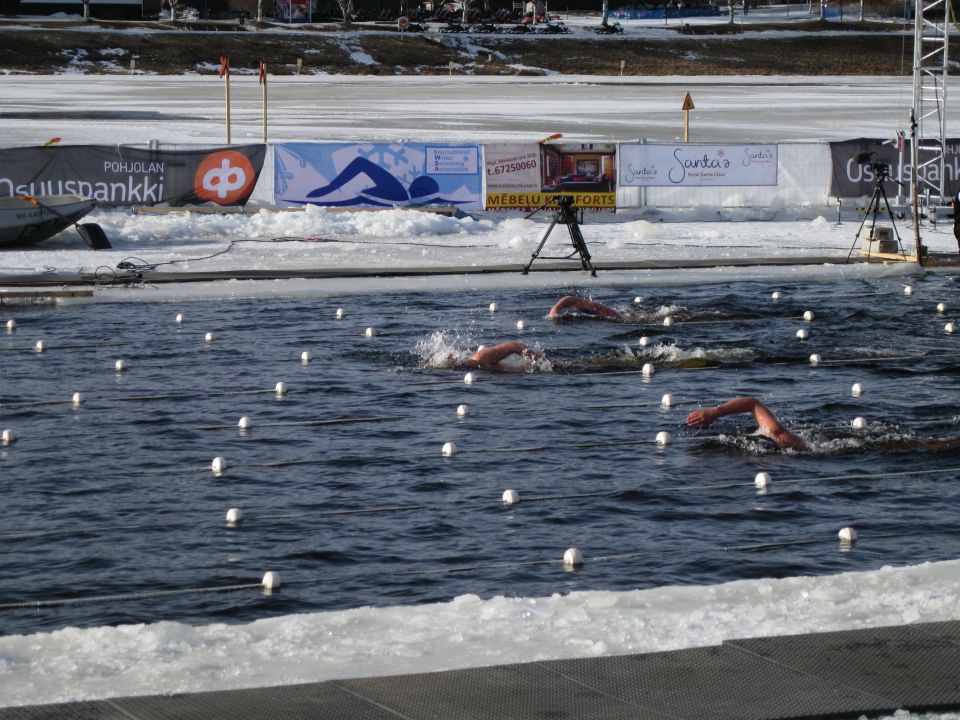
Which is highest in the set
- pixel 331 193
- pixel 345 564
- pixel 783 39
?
pixel 783 39

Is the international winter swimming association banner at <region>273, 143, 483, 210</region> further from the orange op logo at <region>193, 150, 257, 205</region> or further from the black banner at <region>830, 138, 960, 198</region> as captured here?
the black banner at <region>830, 138, 960, 198</region>

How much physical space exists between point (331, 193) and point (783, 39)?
60.9 meters

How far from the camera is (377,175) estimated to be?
3062 cm

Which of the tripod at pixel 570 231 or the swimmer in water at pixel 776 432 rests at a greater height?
the tripod at pixel 570 231

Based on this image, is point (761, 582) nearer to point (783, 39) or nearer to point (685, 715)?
point (685, 715)

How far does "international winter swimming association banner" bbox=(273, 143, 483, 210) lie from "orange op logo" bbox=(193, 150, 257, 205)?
66cm

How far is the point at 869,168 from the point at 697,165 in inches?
152

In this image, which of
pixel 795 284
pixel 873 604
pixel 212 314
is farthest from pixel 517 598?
pixel 795 284

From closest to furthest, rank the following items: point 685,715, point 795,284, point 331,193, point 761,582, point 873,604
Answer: point 685,715
point 873,604
point 761,582
point 795,284
point 331,193

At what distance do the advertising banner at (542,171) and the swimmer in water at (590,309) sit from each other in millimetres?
10768

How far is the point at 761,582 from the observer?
30.8 ft

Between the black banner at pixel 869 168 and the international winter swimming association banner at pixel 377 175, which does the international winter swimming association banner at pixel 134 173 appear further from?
the black banner at pixel 869 168

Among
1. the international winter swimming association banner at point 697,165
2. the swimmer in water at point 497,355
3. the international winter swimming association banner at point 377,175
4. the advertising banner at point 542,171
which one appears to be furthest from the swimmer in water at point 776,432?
the international winter swimming association banner at point 697,165

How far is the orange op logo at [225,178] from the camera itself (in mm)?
30094
